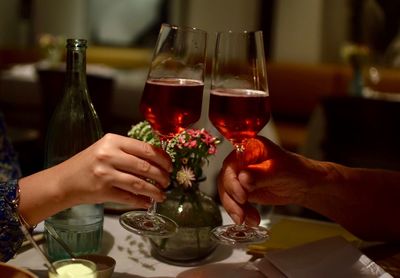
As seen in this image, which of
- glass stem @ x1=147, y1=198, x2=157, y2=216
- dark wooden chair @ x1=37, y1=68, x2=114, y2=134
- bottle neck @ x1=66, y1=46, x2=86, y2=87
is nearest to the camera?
glass stem @ x1=147, y1=198, x2=157, y2=216

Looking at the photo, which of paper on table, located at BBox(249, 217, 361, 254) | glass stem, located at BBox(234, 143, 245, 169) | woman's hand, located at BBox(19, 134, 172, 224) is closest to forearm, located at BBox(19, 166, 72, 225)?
woman's hand, located at BBox(19, 134, 172, 224)

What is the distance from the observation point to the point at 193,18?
7.11 meters

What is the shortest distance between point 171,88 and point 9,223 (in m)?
0.40

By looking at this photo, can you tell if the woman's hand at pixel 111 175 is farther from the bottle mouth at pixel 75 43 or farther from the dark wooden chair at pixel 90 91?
the dark wooden chair at pixel 90 91

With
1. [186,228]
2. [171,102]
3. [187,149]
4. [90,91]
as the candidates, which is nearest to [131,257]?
[186,228]

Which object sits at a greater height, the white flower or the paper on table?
the white flower

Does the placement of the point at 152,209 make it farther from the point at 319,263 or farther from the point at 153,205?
the point at 319,263

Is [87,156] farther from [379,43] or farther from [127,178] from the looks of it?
[379,43]

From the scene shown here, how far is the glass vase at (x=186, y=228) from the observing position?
117 cm

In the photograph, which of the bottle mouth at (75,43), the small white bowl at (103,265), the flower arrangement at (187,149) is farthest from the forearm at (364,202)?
the bottle mouth at (75,43)

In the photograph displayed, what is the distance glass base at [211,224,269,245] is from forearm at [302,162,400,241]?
214mm

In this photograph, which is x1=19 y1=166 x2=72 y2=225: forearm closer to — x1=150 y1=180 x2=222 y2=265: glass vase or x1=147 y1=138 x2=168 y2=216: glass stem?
x1=147 y1=138 x2=168 y2=216: glass stem

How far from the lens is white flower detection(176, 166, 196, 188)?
1.15 m

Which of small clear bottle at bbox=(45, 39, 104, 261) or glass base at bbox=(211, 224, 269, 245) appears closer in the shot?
glass base at bbox=(211, 224, 269, 245)
